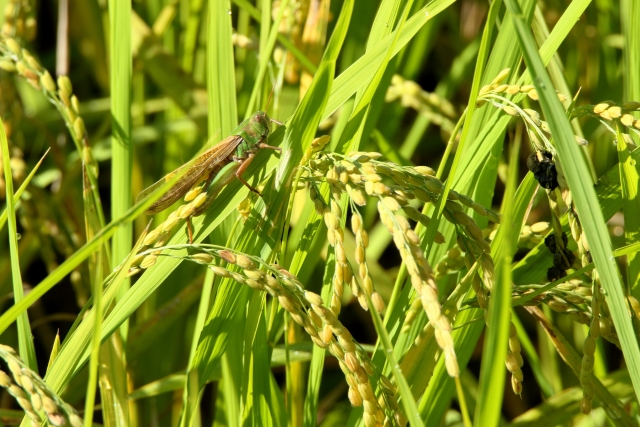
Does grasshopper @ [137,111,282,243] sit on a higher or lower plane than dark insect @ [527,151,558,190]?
lower

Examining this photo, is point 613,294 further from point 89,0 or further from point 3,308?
point 89,0

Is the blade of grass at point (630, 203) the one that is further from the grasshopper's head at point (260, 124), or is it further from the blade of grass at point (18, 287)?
the blade of grass at point (18, 287)

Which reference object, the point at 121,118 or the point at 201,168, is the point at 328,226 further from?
the point at 121,118

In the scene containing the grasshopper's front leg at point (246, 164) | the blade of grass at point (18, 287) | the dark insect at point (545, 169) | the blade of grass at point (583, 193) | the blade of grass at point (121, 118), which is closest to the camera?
the blade of grass at point (583, 193)

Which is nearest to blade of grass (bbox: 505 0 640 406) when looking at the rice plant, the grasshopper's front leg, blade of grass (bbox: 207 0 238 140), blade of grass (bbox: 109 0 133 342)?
the rice plant

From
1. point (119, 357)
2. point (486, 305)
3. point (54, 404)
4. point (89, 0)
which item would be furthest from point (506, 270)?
point (89, 0)

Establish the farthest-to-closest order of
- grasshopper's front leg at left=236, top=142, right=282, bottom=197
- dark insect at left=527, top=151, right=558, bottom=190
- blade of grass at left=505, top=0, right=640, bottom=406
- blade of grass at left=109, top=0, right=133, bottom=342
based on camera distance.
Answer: blade of grass at left=109, top=0, right=133, bottom=342
grasshopper's front leg at left=236, top=142, right=282, bottom=197
dark insect at left=527, top=151, right=558, bottom=190
blade of grass at left=505, top=0, right=640, bottom=406

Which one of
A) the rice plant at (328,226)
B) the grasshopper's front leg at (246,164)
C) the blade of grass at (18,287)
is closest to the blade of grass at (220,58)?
the rice plant at (328,226)

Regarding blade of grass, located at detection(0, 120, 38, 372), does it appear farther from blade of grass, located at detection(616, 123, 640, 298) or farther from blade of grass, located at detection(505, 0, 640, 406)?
blade of grass, located at detection(616, 123, 640, 298)
